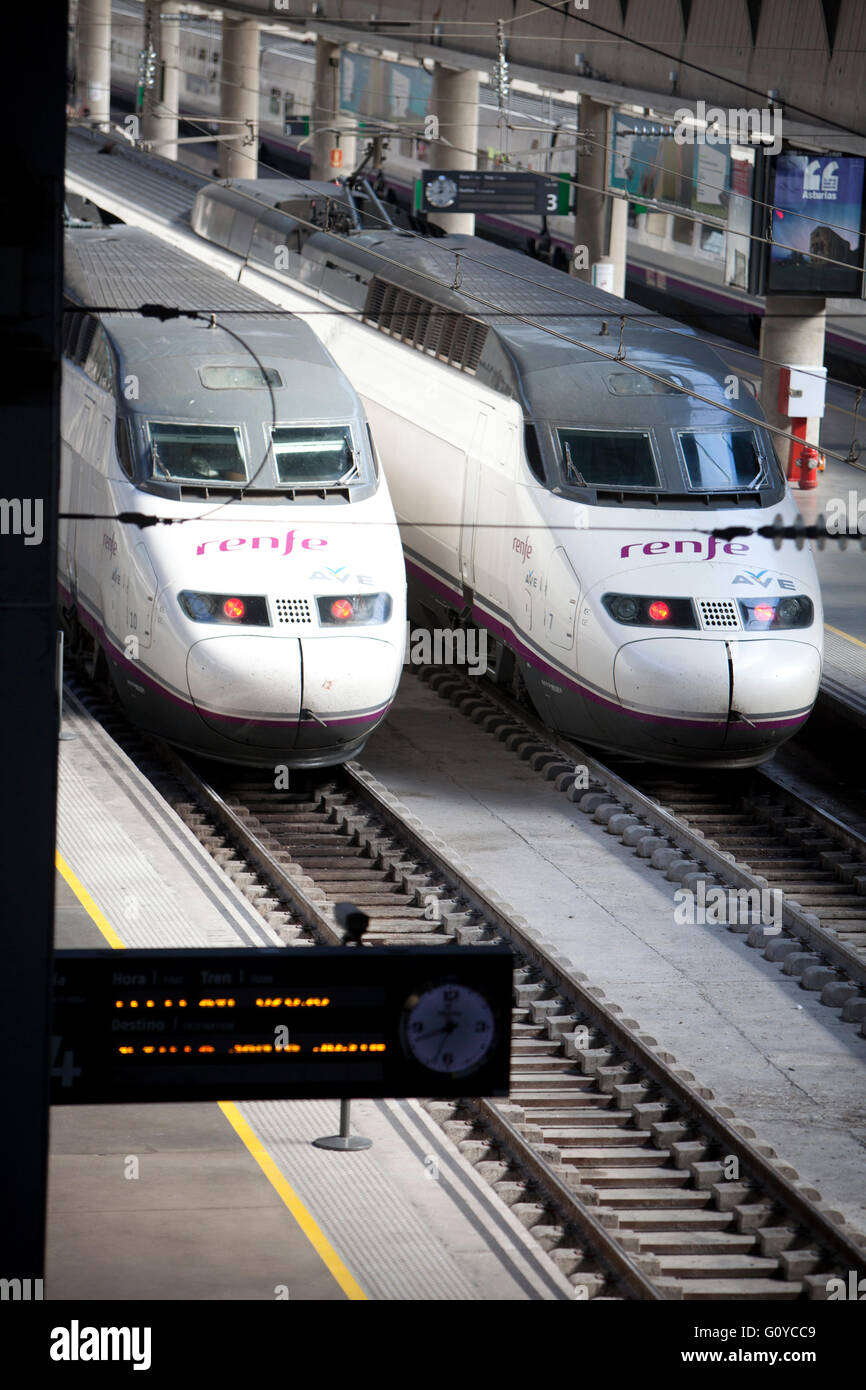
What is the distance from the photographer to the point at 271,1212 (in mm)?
10117

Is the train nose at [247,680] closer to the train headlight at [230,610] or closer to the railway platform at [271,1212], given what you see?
the train headlight at [230,610]

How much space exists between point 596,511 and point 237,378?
3.23 m

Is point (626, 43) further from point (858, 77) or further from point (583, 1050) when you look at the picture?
point (583, 1050)

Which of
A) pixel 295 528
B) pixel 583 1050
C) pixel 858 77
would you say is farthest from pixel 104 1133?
pixel 858 77

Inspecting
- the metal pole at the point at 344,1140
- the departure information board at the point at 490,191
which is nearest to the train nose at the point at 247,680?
the metal pole at the point at 344,1140

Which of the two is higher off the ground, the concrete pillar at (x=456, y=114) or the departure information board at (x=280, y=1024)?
the concrete pillar at (x=456, y=114)

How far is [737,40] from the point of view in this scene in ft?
89.8

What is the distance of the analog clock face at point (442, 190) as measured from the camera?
102ft

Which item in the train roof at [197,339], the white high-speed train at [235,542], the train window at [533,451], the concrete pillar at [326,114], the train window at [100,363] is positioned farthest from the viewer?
the concrete pillar at [326,114]

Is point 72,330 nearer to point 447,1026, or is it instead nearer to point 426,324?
point 426,324

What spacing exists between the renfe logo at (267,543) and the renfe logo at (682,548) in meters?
2.58

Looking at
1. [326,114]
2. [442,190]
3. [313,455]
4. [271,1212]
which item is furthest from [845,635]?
[326,114]
